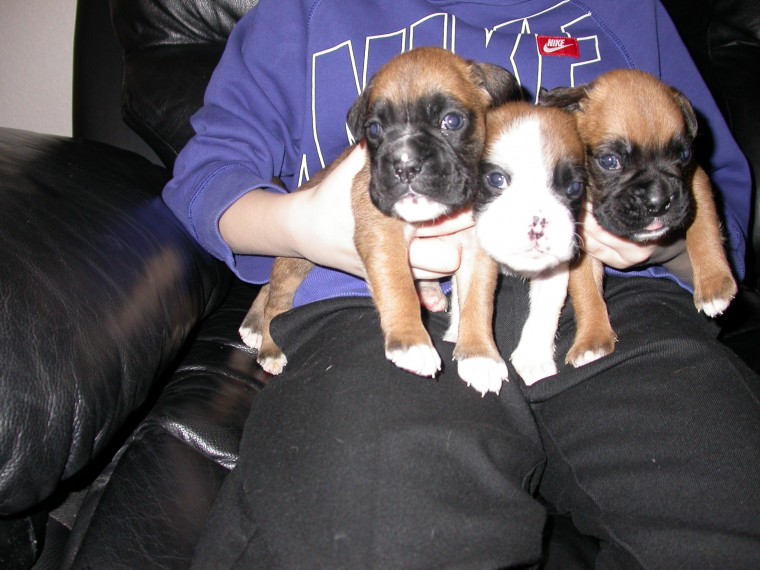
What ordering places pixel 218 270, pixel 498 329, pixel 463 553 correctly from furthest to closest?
pixel 218 270, pixel 498 329, pixel 463 553

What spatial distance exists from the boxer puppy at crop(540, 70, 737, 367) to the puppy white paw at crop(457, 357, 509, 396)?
292 mm

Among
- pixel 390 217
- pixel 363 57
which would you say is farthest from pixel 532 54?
pixel 390 217

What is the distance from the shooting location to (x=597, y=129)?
1.65m

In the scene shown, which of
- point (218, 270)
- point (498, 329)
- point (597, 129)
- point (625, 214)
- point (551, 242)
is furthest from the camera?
point (218, 270)

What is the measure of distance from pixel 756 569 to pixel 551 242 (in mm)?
781

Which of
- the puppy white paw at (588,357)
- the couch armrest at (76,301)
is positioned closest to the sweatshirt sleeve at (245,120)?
the couch armrest at (76,301)

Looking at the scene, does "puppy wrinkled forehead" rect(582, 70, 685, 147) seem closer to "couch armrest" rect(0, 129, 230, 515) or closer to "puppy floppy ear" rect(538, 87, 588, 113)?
"puppy floppy ear" rect(538, 87, 588, 113)

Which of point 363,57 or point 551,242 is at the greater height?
point 363,57

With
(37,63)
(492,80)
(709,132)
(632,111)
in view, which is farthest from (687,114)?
(37,63)

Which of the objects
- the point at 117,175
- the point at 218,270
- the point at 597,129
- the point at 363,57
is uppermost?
the point at 363,57

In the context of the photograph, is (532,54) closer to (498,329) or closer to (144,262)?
(498,329)

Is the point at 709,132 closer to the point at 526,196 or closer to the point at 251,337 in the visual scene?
the point at 526,196

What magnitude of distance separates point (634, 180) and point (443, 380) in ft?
2.46

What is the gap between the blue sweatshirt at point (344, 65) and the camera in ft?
6.27
